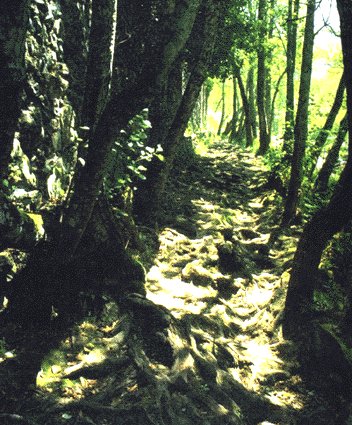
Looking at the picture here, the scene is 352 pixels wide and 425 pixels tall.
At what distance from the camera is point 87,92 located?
234 inches

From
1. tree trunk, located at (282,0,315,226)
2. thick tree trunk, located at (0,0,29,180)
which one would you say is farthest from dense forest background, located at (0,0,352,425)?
tree trunk, located at (282,0,315,226)

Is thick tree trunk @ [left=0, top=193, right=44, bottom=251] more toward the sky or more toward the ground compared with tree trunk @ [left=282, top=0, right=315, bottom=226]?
more toward the ground

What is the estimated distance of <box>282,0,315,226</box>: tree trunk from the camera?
939 cm

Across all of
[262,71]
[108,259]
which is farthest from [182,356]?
[262,71]

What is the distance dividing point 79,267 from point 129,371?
167cm

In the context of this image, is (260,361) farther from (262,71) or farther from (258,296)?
(262,71)

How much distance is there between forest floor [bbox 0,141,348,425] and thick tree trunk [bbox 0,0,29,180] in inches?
101

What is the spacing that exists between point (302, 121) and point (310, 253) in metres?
4.48

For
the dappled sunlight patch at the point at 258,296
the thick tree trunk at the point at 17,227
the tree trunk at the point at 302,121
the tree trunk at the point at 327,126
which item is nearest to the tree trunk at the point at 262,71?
the tree trunk at the point at 327,126

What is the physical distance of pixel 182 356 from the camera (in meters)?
5.09

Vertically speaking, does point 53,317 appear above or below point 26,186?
below

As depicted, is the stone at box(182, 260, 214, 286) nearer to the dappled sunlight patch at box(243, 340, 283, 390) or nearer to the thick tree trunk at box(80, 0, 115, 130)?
the dappled sunlight patch at box(243, 340, 283, 390)

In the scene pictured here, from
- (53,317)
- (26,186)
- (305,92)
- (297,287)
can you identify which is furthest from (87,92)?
(305,92)

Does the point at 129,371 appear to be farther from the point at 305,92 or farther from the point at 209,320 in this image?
the point at 305,92
